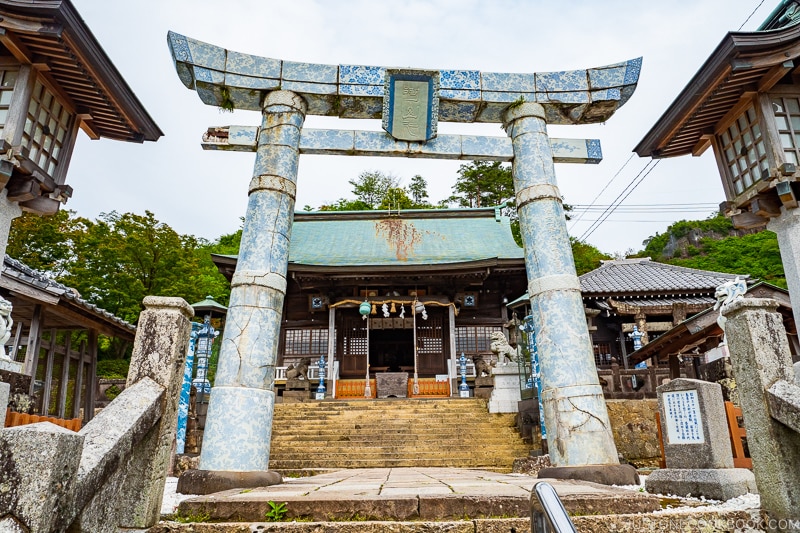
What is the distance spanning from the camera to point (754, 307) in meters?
3.63

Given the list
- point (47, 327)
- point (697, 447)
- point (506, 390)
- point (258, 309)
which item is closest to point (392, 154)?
point (258, 309)

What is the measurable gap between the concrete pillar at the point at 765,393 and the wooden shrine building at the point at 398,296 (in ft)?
41.6

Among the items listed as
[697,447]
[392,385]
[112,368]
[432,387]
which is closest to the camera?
[697,447]

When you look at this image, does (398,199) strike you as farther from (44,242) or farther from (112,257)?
(44,242)

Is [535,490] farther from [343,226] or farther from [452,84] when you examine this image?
[343,226]

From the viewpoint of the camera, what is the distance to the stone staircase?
911 centimetres

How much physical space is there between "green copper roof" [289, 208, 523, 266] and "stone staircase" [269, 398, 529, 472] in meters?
7.27

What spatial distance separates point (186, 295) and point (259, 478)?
1736cm

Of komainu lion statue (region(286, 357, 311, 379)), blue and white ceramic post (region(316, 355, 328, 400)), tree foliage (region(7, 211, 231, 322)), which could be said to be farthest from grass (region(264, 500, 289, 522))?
tree foliage (region(7, 211, 231, 322))

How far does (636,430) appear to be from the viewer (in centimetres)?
986

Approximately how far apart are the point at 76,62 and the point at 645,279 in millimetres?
19014

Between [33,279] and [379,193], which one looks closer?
[33,279]

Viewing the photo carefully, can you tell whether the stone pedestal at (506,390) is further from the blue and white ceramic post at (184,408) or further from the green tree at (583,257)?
the green tree at (583,257)

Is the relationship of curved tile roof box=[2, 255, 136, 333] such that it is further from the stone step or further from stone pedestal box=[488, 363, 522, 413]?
stone pedestal box=[488, 363, 522, 413]
